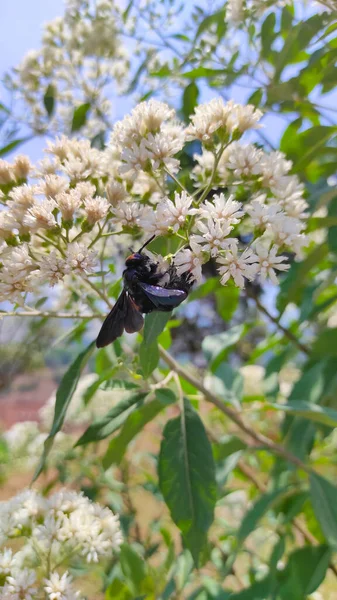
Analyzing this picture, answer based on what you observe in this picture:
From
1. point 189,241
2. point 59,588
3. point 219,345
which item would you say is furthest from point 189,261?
point 219,345

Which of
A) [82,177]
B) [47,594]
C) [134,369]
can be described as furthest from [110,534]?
[82,177]

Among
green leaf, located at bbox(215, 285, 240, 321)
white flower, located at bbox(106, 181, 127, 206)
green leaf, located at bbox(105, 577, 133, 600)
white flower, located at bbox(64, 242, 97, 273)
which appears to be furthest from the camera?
green leaf, located at bbox(215, 285, 240, 321)

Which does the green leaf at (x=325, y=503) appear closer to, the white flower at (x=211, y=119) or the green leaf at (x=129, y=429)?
the green leaf at (x=129, y=429)

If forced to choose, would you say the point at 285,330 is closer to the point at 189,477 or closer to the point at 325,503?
the point at 325,503

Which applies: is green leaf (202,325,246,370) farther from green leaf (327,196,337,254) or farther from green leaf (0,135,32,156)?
green leaf (0,135,32,156)

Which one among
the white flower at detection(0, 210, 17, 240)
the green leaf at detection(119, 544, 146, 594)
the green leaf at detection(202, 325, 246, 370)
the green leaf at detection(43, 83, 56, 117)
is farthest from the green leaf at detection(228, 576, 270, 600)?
the green leaf at detection(43, 83, 56, 117)
